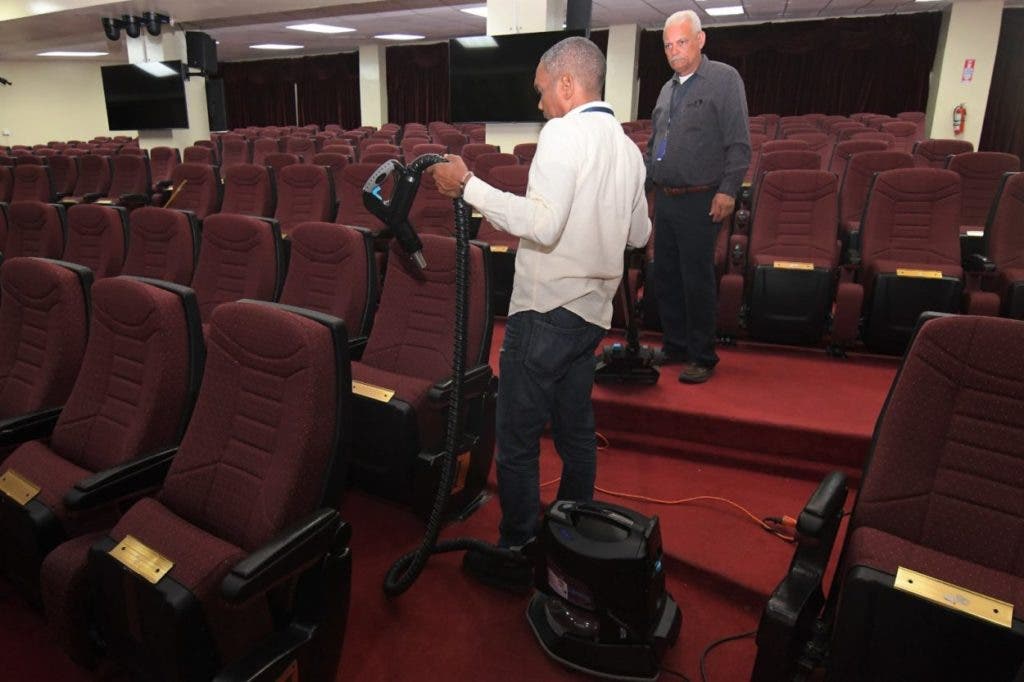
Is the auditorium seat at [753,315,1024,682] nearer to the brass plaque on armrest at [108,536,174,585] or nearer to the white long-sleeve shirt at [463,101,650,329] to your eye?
the white long-sleeve shirt at [463,101,650,329]

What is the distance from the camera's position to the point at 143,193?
624 cm

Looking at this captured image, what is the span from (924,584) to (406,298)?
1687 mm

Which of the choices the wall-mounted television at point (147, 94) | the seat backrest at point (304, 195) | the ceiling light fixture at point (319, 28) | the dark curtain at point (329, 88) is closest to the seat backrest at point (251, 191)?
the seat backrest at point (304, 195)

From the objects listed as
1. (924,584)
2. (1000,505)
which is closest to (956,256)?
(1000,505)

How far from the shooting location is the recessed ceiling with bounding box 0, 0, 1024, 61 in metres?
8.31

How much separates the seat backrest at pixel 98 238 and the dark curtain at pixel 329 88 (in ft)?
43.5

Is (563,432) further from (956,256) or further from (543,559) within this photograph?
(956,256)

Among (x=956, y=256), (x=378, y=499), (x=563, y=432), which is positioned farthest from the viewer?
(x=956, y=256)

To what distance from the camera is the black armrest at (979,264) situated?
9.58ft

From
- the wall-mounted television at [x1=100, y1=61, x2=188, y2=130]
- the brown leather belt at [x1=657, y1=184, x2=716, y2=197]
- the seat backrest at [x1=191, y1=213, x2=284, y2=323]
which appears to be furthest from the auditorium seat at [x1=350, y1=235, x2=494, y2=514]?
the wall-mounted television at [x1=100, y1=61, x2=188, y2=130]

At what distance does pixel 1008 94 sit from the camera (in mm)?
9523

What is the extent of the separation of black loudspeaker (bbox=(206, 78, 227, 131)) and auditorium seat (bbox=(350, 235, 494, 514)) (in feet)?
31.9

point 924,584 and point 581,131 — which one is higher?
point 581,131

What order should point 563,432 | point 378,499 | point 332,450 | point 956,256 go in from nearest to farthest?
point 332,450
point 563,432
point 378,499
point 956,256
